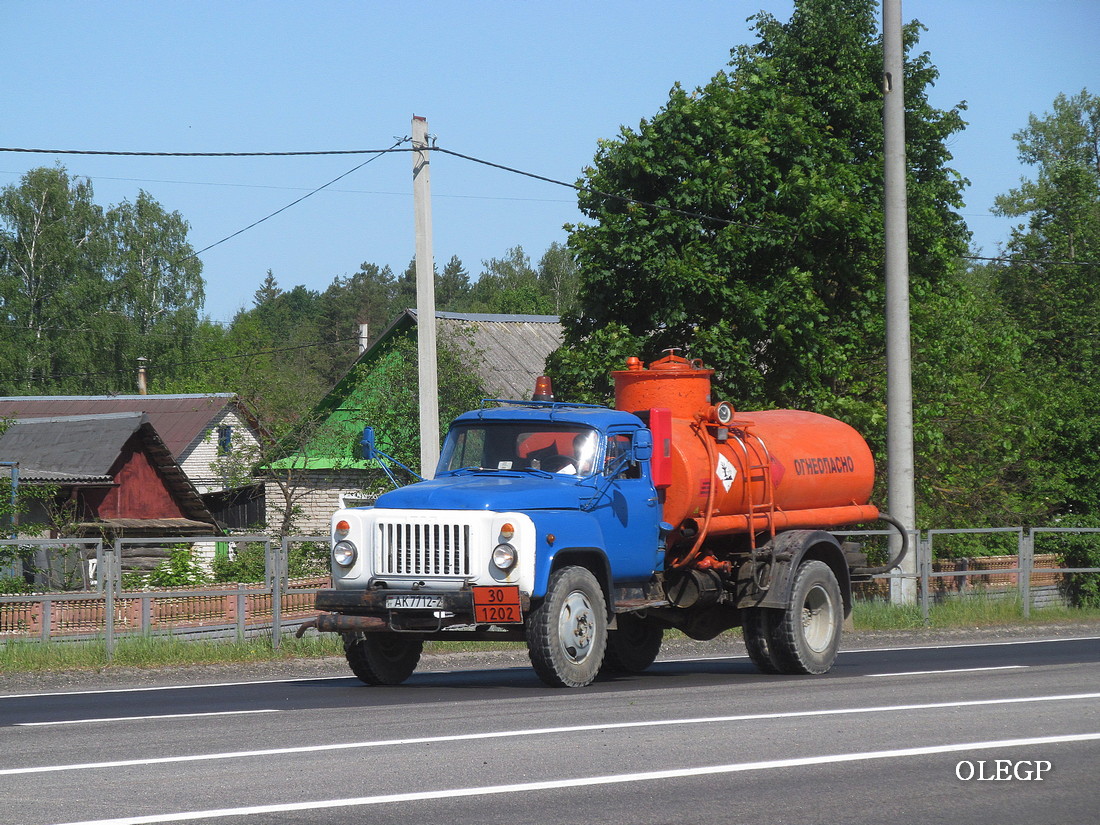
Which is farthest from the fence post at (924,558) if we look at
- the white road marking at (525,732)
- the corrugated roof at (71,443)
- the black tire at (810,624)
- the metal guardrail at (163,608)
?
the corrugated roof at (71,443)

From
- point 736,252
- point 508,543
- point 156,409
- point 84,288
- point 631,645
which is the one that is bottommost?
point 631,645

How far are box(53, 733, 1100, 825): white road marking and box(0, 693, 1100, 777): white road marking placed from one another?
1.43 metres

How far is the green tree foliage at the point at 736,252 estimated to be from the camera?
24.6 m

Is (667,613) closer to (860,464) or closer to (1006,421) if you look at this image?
(860,464)

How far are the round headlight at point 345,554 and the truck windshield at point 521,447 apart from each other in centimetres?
143

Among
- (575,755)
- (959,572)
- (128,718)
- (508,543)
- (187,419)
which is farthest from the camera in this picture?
(187,419)

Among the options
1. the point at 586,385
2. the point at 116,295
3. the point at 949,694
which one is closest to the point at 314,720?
the point at 949,694

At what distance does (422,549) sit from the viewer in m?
11.1

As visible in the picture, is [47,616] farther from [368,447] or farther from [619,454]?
[619,454]

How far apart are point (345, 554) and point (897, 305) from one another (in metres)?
11.3

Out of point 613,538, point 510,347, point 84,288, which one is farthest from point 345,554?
point 84,288

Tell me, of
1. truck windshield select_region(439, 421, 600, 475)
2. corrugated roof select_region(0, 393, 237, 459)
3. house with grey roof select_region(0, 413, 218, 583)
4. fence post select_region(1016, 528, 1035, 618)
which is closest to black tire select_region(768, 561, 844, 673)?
truck windshield select_region(439, 421, 600, 475)

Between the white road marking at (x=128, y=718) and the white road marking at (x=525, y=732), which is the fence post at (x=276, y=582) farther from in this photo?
the white road marking at (x=525, y=732)

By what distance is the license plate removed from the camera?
10.9 meters
